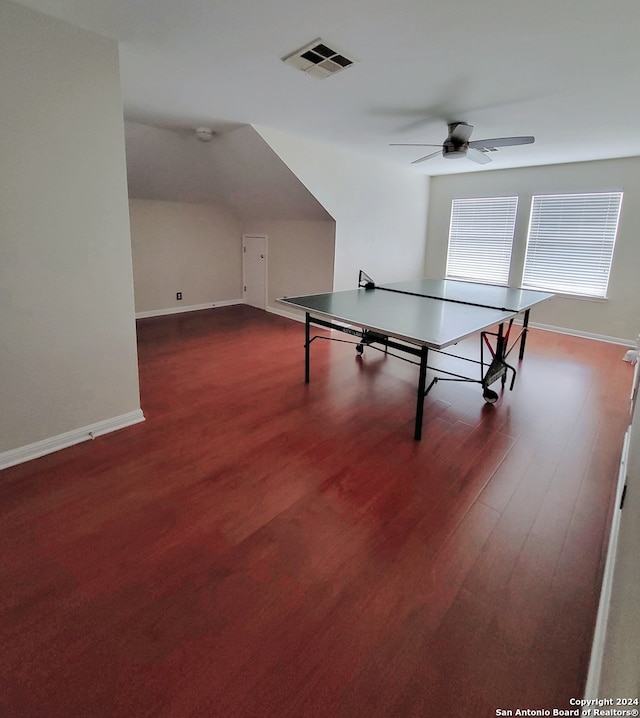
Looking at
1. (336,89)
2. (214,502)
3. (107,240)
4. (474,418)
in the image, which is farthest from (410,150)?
(214,502)

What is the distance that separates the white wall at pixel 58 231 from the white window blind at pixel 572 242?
18.8ft

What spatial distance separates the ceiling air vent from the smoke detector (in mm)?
2048

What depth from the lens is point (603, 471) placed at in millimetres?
2486

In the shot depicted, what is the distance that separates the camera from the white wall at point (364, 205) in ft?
15.6

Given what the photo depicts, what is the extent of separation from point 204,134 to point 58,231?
107 inches

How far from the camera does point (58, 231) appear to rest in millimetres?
2326

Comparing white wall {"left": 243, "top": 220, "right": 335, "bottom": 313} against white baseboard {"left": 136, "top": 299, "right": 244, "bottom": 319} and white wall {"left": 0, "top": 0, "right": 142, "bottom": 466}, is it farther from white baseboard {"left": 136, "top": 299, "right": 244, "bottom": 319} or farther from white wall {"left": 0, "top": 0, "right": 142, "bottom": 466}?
white wall {"left": 0, "top": 0, "right": 142, "bottom": 466}

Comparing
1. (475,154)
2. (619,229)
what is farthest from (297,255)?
(619,229)

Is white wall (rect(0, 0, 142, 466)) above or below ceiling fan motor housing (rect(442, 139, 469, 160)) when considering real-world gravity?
below

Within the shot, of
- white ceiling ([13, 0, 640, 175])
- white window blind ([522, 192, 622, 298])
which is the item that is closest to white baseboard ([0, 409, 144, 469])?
white ceiling ([13, 0, 640, 175])

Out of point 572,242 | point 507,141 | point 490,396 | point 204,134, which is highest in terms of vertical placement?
point 204,134

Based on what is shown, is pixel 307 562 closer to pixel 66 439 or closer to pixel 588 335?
pixel 66 439

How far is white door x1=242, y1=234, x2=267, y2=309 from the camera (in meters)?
6.71

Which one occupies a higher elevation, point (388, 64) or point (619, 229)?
point (388, 64)
